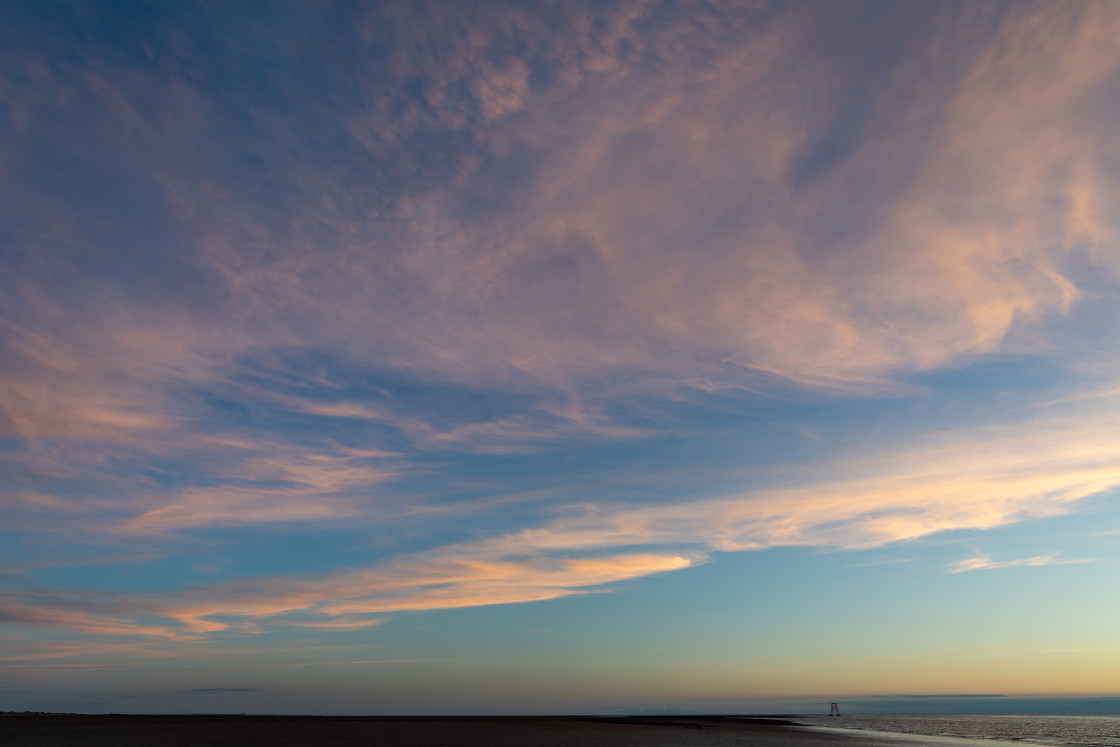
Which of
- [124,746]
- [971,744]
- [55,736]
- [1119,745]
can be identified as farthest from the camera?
[971,744]

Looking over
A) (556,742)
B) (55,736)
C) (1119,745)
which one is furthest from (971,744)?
(55,736)

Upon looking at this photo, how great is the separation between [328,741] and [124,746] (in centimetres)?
1432

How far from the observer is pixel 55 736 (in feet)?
185

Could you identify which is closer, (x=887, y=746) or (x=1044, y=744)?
(x=887, y=746)

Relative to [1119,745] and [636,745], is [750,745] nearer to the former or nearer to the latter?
[636,745]

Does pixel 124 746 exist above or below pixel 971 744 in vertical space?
above

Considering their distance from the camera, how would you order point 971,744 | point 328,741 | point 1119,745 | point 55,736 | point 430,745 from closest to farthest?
point 430,745, point 328,741, point 55,736, point 1119,745, point 971,744

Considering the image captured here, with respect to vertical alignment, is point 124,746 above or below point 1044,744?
above

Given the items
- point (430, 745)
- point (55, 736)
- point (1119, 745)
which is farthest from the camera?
point (1119, 745)

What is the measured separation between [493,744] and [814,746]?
33.7 meters

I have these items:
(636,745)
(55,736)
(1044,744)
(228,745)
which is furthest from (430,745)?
(1044,744)

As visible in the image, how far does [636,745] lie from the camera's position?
5447 centimetres

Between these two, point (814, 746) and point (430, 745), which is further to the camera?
point (814, 746)

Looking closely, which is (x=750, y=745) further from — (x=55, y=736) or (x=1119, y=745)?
(x=55, y=736)
